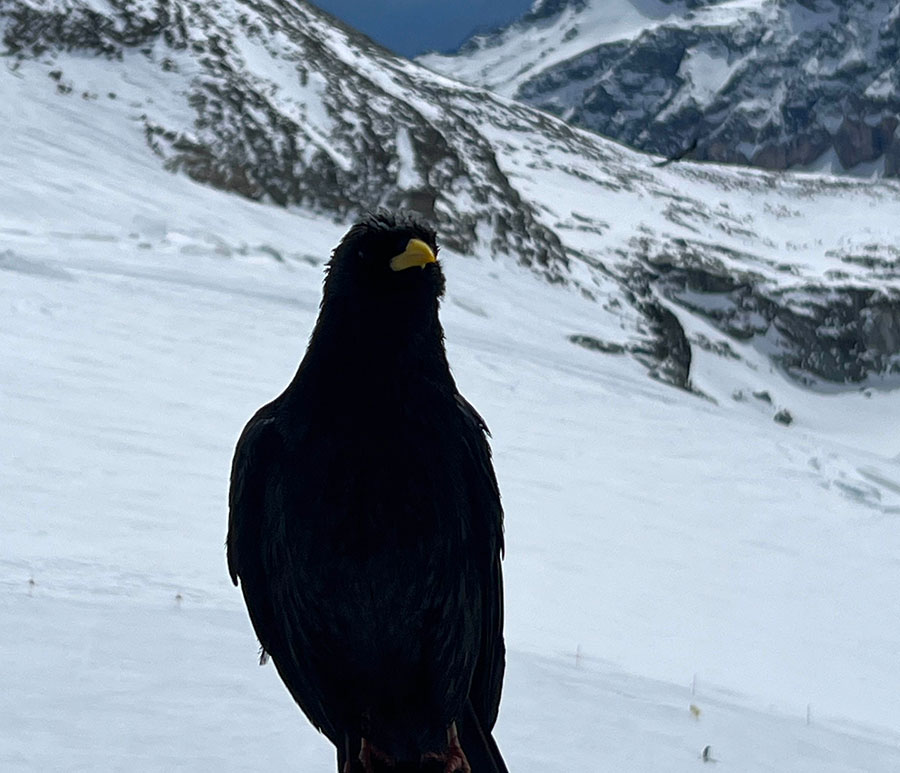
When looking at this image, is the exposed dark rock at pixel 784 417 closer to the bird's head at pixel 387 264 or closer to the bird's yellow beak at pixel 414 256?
the bird's head at pixel 387 264

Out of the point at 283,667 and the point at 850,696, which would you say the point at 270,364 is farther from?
the point at 283,667

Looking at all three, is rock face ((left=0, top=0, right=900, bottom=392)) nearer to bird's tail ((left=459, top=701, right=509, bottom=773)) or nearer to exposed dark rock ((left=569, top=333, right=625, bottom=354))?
exposed dark rock ((left=569, top=333, right=625, bottom=354))

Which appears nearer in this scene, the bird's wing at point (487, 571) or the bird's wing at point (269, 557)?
the bird's wing at point (269, 557)

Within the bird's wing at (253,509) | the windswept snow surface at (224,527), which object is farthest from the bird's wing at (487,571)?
the windswept snow surface at (224,527)

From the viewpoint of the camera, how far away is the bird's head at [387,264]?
2807 mm

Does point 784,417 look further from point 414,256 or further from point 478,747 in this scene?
point 414,256

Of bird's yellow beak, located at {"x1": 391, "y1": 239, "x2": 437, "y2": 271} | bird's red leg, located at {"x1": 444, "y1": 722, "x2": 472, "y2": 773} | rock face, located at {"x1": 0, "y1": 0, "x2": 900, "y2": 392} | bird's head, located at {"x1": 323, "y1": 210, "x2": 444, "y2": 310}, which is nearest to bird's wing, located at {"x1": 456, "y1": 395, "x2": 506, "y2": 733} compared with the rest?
bird's red leg, located at {"x1": 444, "y1": 722, "x2": 472, "y2": 773}

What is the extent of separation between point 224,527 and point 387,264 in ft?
16.2

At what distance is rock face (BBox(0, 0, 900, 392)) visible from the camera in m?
29.3

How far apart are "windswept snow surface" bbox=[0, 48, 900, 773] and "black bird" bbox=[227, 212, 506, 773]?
3.39 feet

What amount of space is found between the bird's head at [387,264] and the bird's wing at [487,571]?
1.29ft

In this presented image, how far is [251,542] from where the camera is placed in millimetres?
3074

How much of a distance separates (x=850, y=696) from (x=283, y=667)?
6226mm

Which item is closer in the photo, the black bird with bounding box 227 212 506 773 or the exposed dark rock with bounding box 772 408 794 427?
the black bird with bounding box 227 212 506 773
